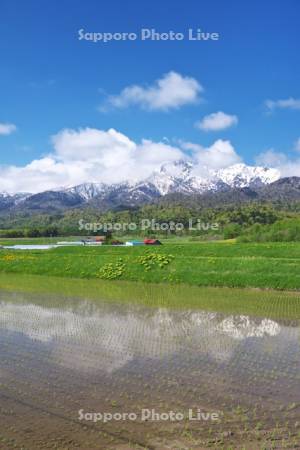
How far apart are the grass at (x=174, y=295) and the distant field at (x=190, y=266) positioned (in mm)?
1072

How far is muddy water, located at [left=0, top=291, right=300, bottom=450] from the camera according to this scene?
32.9ft

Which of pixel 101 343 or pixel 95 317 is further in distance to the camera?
pixel 95 317

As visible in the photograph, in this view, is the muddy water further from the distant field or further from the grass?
the distant field

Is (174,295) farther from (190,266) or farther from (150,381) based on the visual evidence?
(150,381)

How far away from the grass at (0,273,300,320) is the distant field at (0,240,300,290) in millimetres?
1072

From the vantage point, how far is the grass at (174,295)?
2558 centimetres

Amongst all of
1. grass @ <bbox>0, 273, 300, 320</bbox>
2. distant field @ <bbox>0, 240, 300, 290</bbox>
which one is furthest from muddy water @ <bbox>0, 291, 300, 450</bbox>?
distant field @ <bbox>0, 240, 300, 290</bbox>

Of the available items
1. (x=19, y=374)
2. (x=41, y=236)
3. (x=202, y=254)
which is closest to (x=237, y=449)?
(x=19, y=374)

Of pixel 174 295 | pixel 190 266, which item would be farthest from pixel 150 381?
pixel 190 266

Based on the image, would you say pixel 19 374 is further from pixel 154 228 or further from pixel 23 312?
pixel 154 228

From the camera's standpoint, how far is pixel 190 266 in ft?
127

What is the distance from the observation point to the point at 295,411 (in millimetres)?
11219

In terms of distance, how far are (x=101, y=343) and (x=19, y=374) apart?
4.04 meters

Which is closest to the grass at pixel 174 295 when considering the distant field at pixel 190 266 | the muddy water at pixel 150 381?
the distant field at pixel 190 266
